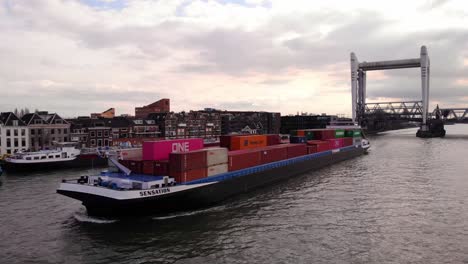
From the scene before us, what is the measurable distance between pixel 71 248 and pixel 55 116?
65.2 metres

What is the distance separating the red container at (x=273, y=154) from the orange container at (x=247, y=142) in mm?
3218

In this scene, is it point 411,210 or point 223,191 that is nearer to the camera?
point 411,210

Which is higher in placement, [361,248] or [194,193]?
[194,193]

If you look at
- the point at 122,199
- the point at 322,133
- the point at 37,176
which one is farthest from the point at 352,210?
the point at 37,176

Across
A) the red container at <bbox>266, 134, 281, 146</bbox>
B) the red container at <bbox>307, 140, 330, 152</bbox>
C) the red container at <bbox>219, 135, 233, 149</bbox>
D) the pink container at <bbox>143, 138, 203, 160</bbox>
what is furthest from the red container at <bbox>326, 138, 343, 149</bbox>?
the pink container at <bbox>143, 138, 203, 160</bbox>

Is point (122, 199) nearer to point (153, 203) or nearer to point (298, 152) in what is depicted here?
point (153, 203)

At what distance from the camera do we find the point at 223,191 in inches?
1286

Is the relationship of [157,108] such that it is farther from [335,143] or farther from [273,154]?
[273,154]

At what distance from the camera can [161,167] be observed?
29.6 meters

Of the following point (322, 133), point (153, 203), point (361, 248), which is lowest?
point (361, 248)

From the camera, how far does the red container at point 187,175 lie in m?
28.8

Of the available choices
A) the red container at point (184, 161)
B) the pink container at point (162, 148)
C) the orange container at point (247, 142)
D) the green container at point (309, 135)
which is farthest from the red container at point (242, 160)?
the green container at point (309, 135)

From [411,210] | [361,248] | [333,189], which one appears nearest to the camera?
[361,248]

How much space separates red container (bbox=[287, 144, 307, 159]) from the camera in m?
49.6
